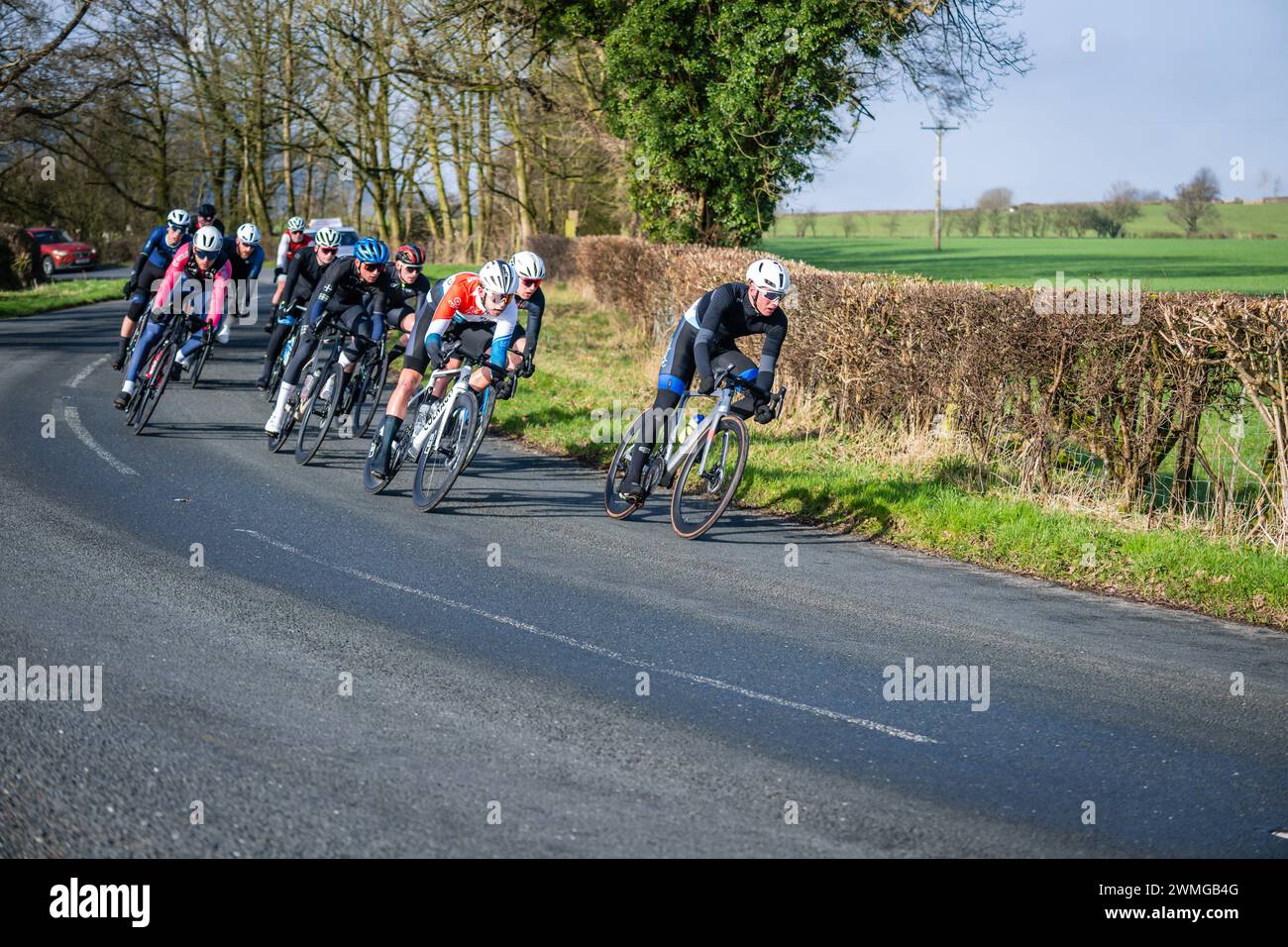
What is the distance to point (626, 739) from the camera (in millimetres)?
5449

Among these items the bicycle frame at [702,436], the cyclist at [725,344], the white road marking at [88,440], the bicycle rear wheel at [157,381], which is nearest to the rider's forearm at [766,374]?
the cyclist at [725,344]

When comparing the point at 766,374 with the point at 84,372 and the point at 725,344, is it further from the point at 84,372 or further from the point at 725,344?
the point at 84,372

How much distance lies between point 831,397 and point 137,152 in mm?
57243

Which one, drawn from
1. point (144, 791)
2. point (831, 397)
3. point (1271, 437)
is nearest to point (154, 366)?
point (831, 397)

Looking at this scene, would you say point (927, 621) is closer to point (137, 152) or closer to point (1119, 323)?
point (1119, 323)

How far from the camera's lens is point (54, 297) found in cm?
3328

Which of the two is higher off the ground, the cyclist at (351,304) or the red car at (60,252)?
the red car at (60,252)

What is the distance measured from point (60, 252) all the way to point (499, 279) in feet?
150

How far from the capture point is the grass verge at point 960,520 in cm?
861

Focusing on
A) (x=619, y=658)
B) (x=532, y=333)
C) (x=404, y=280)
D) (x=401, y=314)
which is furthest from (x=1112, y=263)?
(x=619, y=658)

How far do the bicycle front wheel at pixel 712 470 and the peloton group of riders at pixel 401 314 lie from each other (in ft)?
0.67

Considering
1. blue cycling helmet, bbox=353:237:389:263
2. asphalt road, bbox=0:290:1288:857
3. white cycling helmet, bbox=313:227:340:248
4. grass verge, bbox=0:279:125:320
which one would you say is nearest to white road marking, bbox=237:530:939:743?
asphalt road, bbox=0:290:1288:857

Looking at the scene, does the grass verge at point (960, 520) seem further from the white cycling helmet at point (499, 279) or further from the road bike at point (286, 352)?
the white cycling helmet at point (499, 279)

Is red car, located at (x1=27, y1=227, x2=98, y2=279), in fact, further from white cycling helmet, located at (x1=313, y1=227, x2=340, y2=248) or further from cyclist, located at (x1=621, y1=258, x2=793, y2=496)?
cyclist, located at (x1=621, y1=258, x2=793, y2=496)
